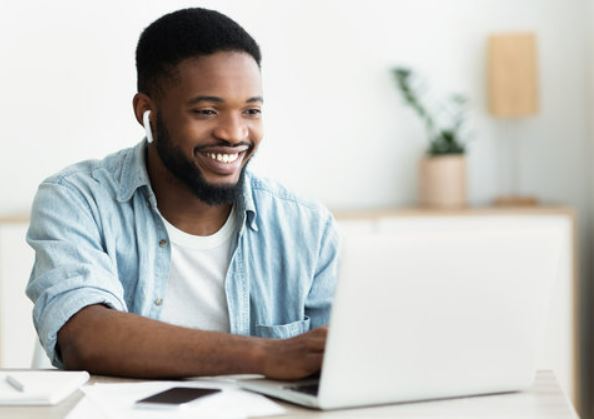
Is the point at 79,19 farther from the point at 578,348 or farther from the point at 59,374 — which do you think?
the point at 59,374

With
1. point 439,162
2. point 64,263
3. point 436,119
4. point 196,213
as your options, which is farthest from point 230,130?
point 436,119

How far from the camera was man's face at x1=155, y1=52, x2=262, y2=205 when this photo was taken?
200 cm

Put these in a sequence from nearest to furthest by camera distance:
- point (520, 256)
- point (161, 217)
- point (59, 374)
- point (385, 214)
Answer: point (520, 256) → point (59, 374) → point (161, 217) → point (385, 214)

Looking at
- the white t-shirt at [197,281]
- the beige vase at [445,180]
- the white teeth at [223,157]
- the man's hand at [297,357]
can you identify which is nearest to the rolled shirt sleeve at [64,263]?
the white t-shirt at [197,281]

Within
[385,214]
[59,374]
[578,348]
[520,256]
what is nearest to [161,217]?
[59,374]

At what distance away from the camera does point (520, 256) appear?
1.43m

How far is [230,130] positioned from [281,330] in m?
0.39

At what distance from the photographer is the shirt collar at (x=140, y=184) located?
2023 mm

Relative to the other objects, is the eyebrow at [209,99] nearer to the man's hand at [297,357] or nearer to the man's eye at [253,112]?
the man's eye at [253,112]

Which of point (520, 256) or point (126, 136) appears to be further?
point (126, 136)

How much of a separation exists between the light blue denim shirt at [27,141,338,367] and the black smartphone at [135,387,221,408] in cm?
35

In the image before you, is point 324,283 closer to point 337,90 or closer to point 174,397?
point 174,397

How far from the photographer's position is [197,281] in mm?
2045

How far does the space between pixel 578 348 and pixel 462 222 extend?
0.72 metres
